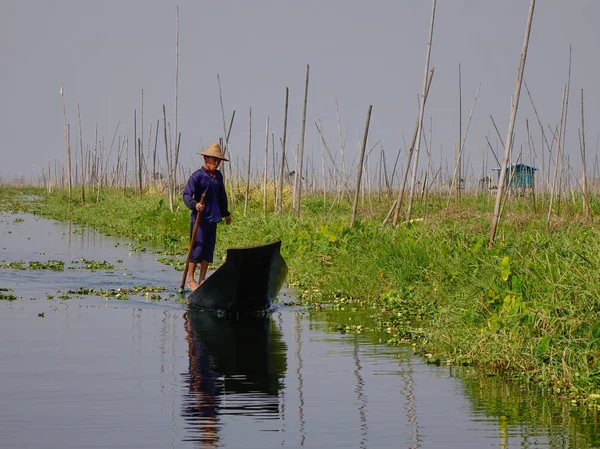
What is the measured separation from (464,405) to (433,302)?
4419mm

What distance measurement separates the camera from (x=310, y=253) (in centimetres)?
1498

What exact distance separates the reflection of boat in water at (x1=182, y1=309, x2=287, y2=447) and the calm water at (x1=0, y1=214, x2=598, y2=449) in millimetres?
12

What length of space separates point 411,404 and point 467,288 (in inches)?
112

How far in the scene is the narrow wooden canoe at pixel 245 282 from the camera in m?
10.9

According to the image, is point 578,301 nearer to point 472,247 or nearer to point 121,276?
point 472,247

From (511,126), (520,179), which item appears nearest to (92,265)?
(511,126)

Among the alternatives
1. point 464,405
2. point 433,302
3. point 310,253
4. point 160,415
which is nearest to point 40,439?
point 160,415

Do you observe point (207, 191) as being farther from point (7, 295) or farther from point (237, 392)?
point (237, 392)

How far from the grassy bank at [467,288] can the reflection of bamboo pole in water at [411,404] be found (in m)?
0.59

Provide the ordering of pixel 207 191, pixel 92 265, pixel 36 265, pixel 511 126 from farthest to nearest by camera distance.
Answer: pixel 92 265
pixel 36 265
pixel 207 191
pixel 511 126

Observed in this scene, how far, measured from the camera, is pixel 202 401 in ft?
21.7

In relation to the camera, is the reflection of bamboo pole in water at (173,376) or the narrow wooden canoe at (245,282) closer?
the reflection of bamboo pole in water at (173,376)

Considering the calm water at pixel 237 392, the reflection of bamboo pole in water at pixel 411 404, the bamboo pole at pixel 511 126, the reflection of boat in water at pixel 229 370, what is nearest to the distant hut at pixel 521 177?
the bamboo pole at pixel 511 126

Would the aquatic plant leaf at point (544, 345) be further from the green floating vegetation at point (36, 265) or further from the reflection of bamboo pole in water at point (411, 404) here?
the green floating vegetation at point (36, 265)
